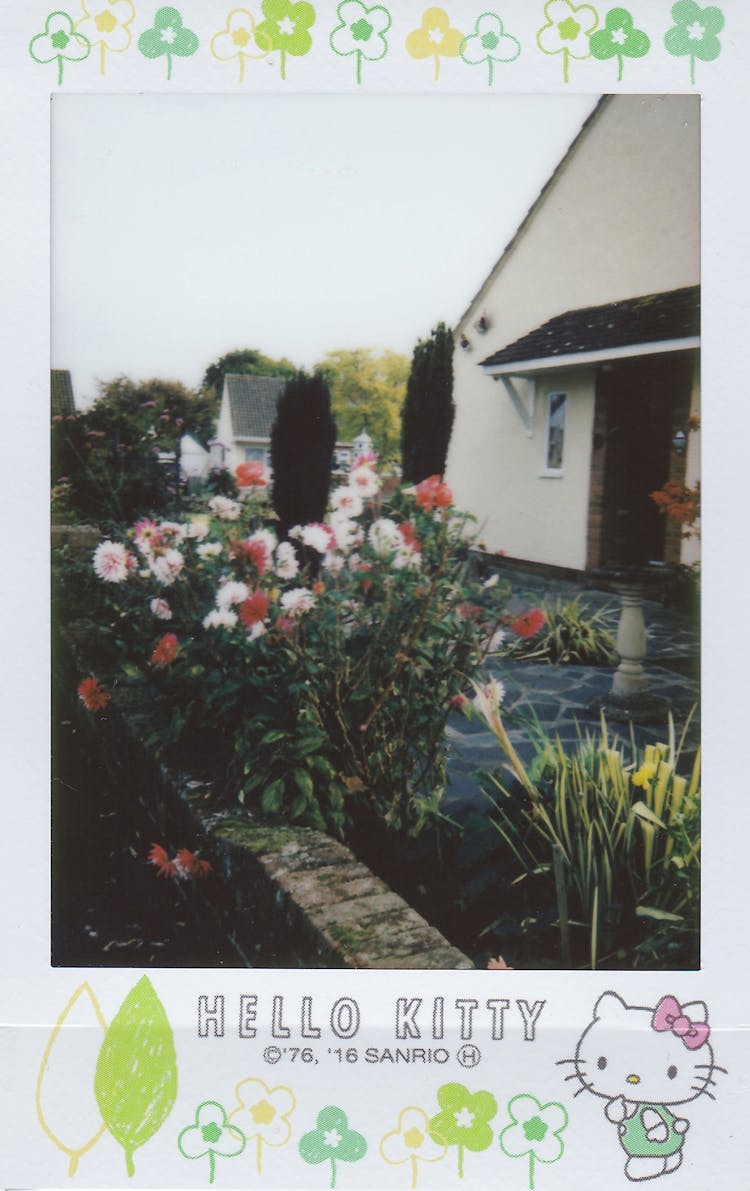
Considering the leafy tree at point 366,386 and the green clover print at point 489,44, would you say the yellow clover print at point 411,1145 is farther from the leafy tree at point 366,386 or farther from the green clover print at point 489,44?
the green clover print at point 489,44

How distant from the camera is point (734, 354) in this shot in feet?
5.33

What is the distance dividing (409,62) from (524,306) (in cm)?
68

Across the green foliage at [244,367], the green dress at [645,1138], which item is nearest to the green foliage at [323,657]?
the green foliage at [244,367]

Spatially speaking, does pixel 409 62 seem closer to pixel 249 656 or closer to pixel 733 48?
pixel 733 48

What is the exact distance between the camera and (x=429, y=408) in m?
1.81

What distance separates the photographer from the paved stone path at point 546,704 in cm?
176

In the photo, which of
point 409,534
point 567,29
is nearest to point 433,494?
point 409,534

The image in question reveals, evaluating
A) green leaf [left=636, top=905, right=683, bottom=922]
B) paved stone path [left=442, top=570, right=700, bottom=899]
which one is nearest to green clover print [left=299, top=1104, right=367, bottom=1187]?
paved stone path [left=442, top=570, right=700, bottom=899]

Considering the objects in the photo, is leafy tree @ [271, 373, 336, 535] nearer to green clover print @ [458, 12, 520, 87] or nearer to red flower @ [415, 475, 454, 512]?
red flower @ [415, 475, 454, 512]

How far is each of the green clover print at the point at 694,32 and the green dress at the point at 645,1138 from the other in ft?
7.12

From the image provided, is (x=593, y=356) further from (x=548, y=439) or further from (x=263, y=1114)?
(x=263, y=1114)

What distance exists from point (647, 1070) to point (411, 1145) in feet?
1.65

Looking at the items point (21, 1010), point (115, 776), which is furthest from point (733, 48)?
point (21, 1010)

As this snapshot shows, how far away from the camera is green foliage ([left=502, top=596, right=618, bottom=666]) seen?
8.41 feet
